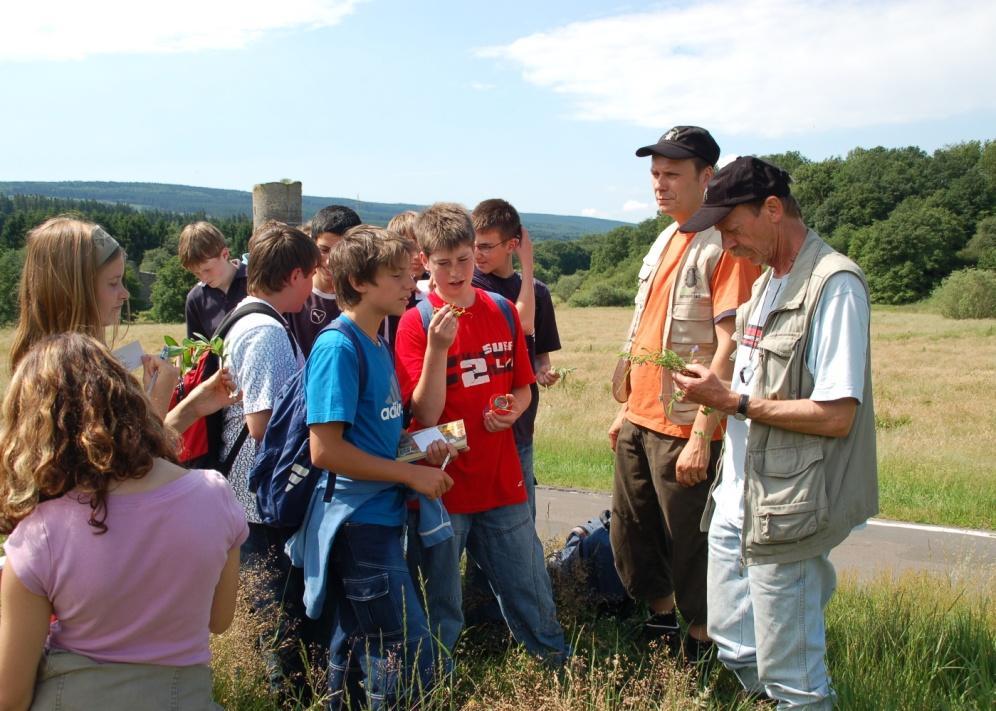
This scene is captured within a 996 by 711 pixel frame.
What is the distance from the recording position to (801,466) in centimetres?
296

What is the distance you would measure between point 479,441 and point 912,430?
38.0 feet

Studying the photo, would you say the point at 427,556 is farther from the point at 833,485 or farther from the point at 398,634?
the point at 833,485

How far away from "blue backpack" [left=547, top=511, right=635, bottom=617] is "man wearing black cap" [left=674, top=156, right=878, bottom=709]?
1501 millimetres

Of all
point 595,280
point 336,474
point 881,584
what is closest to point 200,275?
point 336,474

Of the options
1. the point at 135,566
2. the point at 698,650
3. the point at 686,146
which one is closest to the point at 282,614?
the point at 135,566

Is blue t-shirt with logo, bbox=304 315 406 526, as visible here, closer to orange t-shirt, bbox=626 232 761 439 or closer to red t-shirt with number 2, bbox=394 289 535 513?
red t-shirt with number 2, bbox=394 289 535 513

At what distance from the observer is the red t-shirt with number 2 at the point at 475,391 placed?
12.3 ft

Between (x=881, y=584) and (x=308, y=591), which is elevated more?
(x=308, y=591)

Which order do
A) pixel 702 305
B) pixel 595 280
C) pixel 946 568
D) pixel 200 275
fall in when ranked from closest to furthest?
1. pixel 702 305
2. pixel 200 275
3. pixel 946 568
4. pixel 595 280

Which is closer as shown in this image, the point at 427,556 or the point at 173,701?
the point at 173,701

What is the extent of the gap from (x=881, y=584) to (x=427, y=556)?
10.3 feet

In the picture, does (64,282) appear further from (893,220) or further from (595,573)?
(893,220)

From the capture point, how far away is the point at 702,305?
3.97 metres

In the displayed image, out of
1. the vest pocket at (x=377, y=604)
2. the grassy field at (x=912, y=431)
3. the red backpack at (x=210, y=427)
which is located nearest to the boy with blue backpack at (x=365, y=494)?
the vest pocket at (x=377, y=604)
